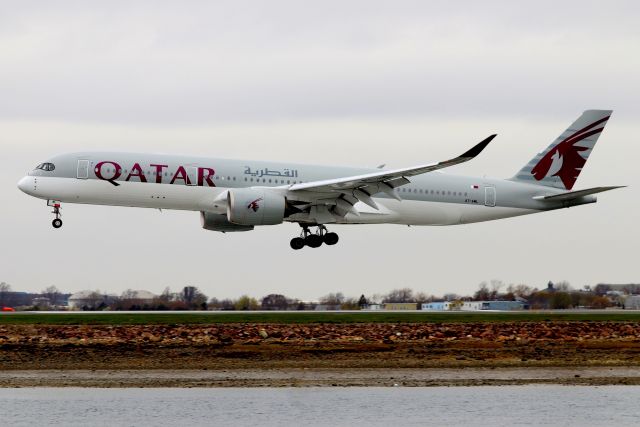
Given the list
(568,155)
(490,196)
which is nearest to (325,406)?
(490,196)

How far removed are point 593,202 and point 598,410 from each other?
118 ft

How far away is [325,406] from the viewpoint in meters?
30.3

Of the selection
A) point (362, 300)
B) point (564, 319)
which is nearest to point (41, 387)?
point (564, 319)

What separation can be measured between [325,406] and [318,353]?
10.3 meters

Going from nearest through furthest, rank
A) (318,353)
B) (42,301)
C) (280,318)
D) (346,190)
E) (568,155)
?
(318,353) → (280,318) → (346,190) → (568,155) → (42,301)

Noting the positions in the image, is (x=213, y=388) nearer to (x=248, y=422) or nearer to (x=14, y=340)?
(x=248, y=422)

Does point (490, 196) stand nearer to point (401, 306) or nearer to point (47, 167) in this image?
point (401, 306)

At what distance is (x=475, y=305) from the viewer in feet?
240

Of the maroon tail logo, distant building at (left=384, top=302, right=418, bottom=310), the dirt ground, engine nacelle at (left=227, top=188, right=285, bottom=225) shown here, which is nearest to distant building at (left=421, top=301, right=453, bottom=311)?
distant building at (left=384, top=302, right=418, bottom=310)

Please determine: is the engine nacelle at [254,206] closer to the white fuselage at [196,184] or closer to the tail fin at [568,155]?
the white fuselage at [196,184]

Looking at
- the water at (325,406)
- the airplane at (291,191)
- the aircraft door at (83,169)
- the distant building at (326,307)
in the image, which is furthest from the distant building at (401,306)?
the water at (325,406)

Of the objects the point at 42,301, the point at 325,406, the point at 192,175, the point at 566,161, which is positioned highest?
the point at 566,161

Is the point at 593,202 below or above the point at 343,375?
above

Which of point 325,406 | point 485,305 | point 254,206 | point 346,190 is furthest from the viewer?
point 485,305
